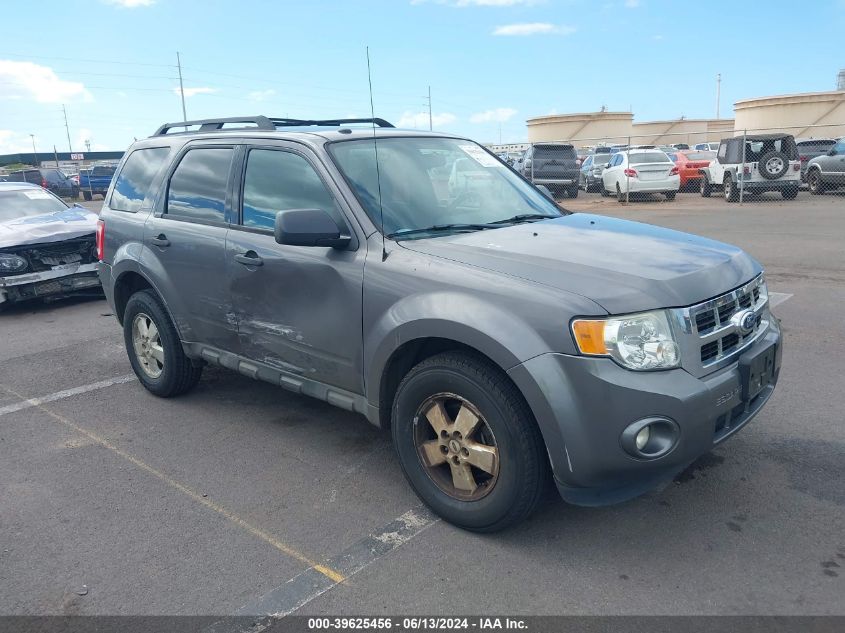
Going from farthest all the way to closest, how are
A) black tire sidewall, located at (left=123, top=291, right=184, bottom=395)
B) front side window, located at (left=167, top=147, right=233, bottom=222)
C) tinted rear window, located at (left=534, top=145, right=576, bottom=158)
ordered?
1. tinted rear window, located at (left=534, top=145, right=576, bottom=158)
2. black tire sidewall, located at (left=123, top=291, right=184, bottom=395)
3. front side window, located at (left=167, top=147, right=233, bottom=222)

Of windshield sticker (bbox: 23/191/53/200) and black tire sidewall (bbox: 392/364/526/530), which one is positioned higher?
windshield sticker (bbox: 23/191/53/200)

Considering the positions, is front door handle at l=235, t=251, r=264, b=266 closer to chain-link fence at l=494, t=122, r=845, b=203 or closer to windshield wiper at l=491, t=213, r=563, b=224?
windshield wiper at l=491, t=213, r=563, b=224

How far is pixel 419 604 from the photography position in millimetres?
2879

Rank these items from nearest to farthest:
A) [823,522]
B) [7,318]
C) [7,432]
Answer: [823,522], [7,432], [7,318]

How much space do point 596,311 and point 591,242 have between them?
827 mm

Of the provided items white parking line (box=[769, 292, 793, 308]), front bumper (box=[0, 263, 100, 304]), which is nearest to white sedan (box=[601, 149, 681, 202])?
white parking line (box=[769, 292, 793, 308])

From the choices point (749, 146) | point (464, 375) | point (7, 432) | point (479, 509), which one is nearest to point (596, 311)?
point (464, 375)

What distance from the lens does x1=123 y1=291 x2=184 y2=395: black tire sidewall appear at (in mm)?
5047

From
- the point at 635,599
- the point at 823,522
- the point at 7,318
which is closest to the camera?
the point at 635,599

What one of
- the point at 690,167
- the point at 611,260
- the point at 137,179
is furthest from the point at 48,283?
the point at 690,167

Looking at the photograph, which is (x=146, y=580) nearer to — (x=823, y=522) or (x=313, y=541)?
(x=313, y=541)

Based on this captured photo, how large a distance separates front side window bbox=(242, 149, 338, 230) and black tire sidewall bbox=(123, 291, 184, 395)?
1197mm

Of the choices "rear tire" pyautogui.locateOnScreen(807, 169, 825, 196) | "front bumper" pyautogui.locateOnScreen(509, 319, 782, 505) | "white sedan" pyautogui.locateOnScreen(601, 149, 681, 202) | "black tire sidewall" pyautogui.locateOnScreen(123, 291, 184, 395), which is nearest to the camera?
"front bumper" pyautogui.locateOnScreen(509, 319, 782, 505)

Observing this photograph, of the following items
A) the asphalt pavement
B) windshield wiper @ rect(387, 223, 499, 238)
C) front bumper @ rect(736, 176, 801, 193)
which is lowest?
the asphalt pavement
